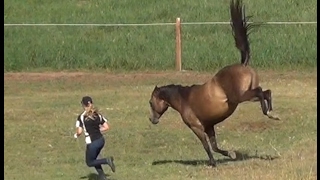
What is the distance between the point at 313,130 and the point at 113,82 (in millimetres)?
6443

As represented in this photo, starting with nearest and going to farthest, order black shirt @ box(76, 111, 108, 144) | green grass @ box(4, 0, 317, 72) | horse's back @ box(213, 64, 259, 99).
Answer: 1. black shirt @ box(76, 111, 108, 144)
2. horse's back @ box(213, 64, 259, 99)
3. green grass @ box(4, 0, 317, 72)

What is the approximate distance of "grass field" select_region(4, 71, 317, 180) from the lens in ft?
34.2

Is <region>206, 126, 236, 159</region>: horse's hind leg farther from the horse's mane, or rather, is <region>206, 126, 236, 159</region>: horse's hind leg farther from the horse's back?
the horse's back

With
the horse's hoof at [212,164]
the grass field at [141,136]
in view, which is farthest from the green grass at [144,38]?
the horse's hoof at [212,164]

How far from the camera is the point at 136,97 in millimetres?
16609

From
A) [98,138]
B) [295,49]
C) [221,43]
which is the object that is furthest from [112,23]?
[98,138]

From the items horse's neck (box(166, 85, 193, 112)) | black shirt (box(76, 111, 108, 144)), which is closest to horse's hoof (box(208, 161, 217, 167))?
horse's neck (box(166, 85, 193, 112))

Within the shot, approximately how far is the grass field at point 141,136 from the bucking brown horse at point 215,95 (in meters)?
0.43

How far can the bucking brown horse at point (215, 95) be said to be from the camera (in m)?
10.6

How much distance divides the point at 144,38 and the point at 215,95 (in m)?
12.1

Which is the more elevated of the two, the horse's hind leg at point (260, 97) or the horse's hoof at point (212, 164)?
the horse's hind leg at point (260, 97)

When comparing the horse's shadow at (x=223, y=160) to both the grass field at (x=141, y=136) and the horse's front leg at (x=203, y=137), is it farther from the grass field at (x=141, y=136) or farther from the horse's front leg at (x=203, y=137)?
the horse's front leg at (x=203, y=137)

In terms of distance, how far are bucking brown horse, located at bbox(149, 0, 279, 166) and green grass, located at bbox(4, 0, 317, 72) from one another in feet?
28.6
